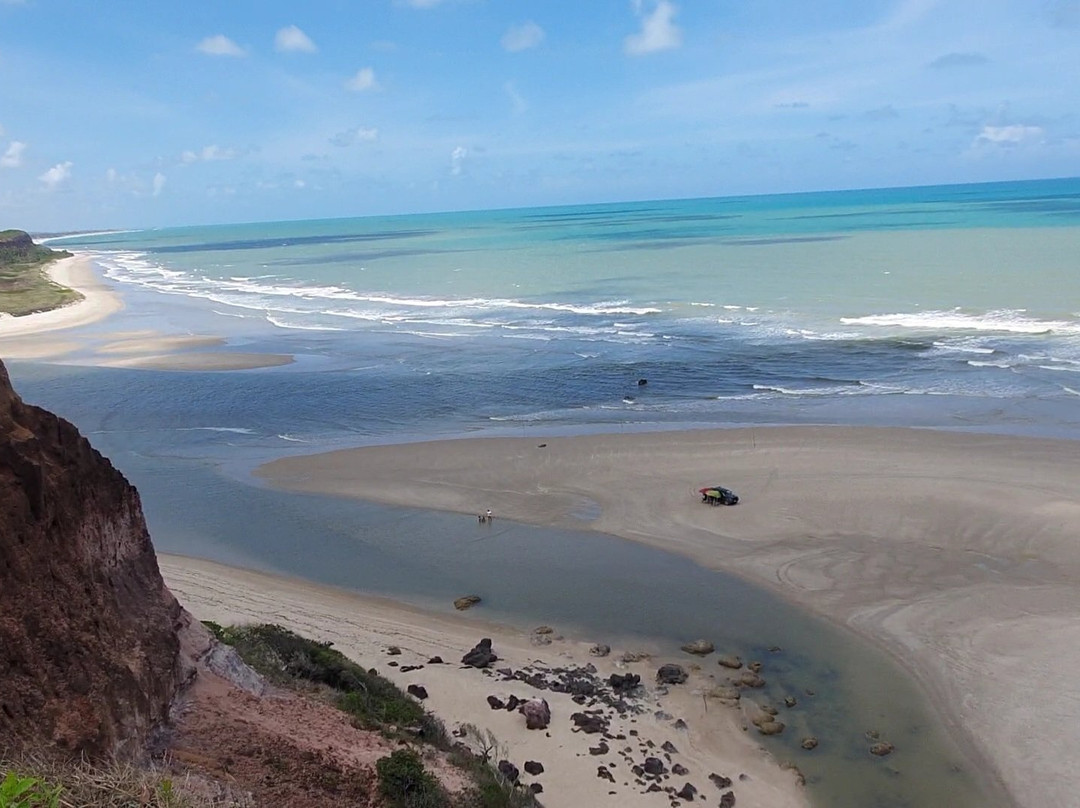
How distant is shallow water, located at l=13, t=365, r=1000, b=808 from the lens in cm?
1265

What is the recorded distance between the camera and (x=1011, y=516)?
20531mm

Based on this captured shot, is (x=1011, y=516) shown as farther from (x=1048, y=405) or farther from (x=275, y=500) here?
(x=275, y=500)

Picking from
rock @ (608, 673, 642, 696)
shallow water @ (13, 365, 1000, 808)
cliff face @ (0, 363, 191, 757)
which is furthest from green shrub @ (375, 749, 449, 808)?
shallow water @ (13, 365, 1000, 808)

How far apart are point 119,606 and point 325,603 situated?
26.4ft

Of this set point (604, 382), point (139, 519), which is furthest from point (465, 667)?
point (604, 382)

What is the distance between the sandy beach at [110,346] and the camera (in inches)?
1754

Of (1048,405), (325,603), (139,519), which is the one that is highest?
(139,519)

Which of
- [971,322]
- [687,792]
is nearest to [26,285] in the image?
[971,322]

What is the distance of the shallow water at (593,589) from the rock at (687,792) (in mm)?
1768

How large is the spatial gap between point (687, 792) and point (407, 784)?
170 inches

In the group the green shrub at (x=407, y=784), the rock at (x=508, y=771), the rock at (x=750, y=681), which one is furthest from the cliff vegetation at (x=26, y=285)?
the green shrub at (x=407, y=784)

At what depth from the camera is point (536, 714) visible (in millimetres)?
13008

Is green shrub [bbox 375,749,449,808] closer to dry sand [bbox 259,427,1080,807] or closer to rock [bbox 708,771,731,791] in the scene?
rock [bbox 708,771,731,791]

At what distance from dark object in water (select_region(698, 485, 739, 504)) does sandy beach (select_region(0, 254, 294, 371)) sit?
2789 cm
